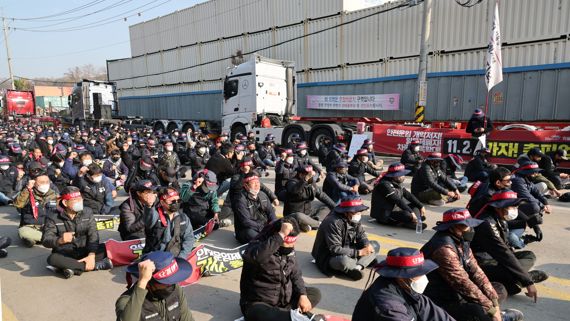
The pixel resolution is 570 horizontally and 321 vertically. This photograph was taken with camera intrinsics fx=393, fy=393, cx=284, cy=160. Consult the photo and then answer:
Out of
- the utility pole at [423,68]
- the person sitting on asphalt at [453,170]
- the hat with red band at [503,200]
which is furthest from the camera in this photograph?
the utility pole at [423,68]

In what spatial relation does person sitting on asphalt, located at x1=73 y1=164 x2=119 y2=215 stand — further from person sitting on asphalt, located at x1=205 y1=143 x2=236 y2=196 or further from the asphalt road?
person sitting on asphalt, located at x1=205 y1=143 x2=236 y2=196

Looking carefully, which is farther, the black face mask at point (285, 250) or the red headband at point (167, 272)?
the black face mask at point (285, 250)

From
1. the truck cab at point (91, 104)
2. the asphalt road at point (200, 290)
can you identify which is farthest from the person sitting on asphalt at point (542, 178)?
the truck cab at point (91, 104)

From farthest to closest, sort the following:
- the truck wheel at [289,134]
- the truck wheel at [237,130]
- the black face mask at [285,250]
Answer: the truck wheel at [237,130] → the truck wheel at [289,134] → the black face mask at [285,250]

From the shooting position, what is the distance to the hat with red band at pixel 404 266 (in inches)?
90.9

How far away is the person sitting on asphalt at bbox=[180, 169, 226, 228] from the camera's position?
5.93 meters

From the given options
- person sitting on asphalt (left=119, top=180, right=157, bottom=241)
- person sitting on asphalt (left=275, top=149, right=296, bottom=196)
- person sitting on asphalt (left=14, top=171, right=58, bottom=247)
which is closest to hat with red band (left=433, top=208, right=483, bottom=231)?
person sitting on asphalt (left=119, top=180, right=157, bottom=241)

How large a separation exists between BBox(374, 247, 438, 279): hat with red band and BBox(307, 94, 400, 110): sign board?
14.2 m

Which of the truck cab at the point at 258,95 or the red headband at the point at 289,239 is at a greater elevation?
the truck cab at the point at 258,95

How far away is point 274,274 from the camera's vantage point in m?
3.12

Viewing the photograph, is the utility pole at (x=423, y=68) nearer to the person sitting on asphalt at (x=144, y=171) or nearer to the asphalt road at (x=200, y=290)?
the asphalt road at (x=200, y=290)

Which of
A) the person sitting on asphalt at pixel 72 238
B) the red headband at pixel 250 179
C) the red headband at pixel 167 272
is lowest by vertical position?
the person sitting on asphalt at pixel 72 238

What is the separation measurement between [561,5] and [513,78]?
2.47 m

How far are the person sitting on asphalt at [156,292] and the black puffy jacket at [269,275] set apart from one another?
0.67 meters
